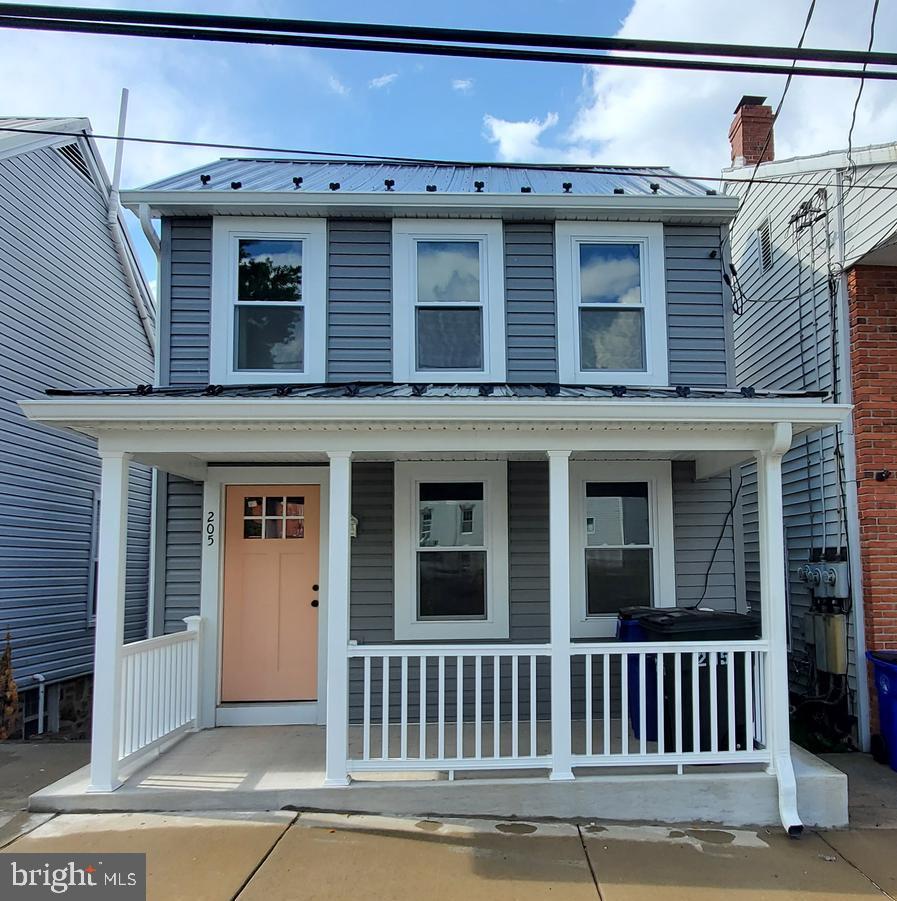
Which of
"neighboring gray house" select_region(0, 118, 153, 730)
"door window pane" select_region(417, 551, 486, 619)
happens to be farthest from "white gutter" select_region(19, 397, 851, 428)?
"neighboring gray house" select_region(0, 118, 153, 730)

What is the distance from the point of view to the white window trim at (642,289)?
20.6ft

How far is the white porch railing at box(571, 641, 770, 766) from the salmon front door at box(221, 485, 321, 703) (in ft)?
8.09

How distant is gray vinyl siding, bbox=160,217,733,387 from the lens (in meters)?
6.27

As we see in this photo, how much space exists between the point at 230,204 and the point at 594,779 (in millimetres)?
5393

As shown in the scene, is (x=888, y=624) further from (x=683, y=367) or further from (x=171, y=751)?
(x=171, y=751)

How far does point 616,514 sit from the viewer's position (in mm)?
6250

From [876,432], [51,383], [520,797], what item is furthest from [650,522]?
[51,383]

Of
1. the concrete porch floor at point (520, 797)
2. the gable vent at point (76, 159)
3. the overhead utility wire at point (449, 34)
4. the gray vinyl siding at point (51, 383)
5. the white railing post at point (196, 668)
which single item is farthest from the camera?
the gable vent at point (76, 159)

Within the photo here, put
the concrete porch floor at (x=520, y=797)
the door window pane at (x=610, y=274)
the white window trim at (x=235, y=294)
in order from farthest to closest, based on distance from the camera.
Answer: the door window pane at (x=610, y=274)
the white window trim at (x=235, y=294)
the concrete porch floor at (x=520, y=797)

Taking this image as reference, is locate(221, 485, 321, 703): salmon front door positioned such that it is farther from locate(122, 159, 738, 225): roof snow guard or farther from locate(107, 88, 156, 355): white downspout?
locate(107, 88, 156, 355): white downspout

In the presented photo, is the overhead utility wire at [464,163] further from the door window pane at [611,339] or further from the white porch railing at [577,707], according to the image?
the white porch railing at [577,707]

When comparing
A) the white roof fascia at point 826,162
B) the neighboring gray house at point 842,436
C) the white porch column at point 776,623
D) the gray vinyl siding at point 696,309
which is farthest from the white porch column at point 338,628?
the white roof fascia at point 826,162

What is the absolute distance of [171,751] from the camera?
17.3 ft

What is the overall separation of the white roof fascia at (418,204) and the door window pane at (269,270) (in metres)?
0.29
